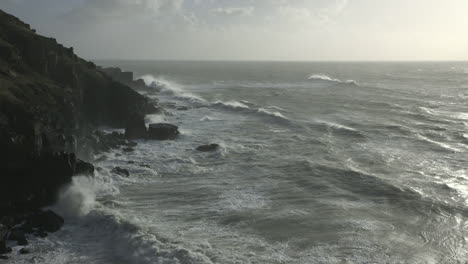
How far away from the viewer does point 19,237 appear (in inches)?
769

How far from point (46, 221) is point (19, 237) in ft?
6.00

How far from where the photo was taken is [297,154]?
39.3 meters

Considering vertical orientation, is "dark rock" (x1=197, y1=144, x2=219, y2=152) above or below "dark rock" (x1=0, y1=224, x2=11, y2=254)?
above

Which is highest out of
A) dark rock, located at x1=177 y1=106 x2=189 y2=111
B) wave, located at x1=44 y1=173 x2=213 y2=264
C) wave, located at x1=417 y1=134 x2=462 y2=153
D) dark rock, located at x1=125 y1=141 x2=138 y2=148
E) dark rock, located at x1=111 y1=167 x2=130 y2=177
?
dark rock, located at x1=177 y1=106 x2=189 y2=111

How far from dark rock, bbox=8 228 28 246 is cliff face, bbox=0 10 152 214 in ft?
5.96

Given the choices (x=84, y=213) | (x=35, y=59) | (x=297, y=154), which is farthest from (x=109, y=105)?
(x=84, y=213)

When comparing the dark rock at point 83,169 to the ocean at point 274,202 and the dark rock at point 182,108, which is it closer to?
the ocean at point 274,202

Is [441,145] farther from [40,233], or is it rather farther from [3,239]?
[3,239]

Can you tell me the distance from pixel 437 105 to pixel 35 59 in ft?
229

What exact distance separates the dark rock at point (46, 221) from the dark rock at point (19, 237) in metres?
0.80

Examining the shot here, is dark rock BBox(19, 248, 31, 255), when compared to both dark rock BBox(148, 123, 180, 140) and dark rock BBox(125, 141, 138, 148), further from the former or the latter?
dark rock BBox(148, 123, 180, 140)

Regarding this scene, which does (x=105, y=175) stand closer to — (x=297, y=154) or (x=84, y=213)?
(x=84, y=213)

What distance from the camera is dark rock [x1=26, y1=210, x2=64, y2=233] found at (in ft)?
68.6

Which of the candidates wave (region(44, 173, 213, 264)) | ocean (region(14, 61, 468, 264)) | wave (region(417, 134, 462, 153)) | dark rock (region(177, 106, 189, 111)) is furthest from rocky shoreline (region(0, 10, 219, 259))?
wave (region(417, 134, 462, 153))
